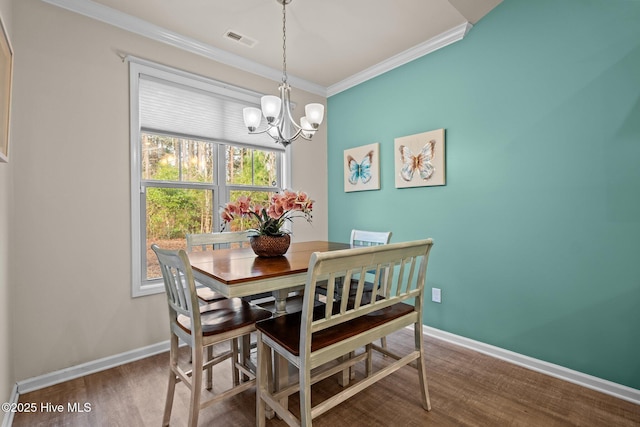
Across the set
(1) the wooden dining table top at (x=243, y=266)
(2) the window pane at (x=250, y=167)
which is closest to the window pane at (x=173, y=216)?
(2) the window pane at (x=250, y=167)

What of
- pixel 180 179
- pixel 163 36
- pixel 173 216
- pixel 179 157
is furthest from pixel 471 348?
pixel 163 36

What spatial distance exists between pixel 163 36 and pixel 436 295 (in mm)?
3285

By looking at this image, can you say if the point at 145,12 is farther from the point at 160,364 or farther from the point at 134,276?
the point at 160,364

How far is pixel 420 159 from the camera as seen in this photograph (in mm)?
2852

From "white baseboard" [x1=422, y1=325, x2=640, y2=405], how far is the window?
7.49 ft

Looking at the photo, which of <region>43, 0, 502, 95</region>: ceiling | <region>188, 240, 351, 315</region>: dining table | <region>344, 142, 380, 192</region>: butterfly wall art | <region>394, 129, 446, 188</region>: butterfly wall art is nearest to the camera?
<region>188, 240, 351, 315</region>: dining table

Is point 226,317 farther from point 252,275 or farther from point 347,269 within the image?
point 347,269

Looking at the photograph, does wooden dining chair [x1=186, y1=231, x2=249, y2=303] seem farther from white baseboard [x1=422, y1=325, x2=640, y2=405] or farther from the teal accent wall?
white baseboard [x1=422, y1=325, x2=640, y2=405]

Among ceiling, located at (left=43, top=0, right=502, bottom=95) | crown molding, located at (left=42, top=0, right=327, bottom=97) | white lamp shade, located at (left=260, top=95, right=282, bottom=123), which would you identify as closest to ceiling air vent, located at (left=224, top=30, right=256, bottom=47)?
ceiling, located at (left=43, top=0, right=502, bottom=95)

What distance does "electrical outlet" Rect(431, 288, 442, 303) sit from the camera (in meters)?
2.75

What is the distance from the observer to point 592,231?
6.41ft

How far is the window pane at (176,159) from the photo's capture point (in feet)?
8.55

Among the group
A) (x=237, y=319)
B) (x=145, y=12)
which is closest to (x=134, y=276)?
(x=237, y=319)

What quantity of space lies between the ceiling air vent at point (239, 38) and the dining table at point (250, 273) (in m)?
1.92
